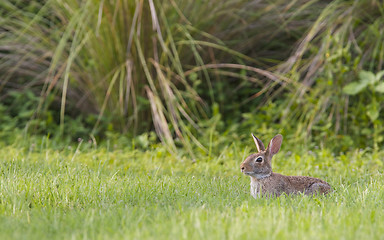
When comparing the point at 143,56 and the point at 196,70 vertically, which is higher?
the point at 143,56

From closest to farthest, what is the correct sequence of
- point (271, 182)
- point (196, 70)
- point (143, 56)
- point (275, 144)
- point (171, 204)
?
point (171, 204) → point (271, 182) → point (275, 144) → point (143, 56) → point (196, 70)

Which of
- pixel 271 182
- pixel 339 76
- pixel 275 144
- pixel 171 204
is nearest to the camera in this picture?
pixel 171 204

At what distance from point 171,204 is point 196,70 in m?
3.03

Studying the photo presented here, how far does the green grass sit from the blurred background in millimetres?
911

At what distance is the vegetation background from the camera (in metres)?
5.19

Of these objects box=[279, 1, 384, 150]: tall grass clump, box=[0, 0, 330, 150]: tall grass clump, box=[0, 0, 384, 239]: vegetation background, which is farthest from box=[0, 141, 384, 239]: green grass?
box=[0, 0, 330, 150]: tall grass clump

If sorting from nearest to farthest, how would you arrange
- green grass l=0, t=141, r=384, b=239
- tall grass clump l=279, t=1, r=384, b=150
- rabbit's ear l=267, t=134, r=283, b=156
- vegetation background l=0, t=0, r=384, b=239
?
green grass l=0, t=141, r=384, b=239 → rabbit's ear l=267, t=134, r=283, b=156 → vegetation background l=0, t=0, r=384, b=239 → tall grass clump l=279, t=1, r=384, b=150

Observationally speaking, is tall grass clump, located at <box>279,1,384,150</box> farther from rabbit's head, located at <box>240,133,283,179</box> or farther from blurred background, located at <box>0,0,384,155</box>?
rabbit's head, located at <box>240,133,283,179</box>

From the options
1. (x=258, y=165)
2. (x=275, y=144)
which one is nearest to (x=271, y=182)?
(x=258, y=165)

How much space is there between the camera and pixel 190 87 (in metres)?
5.96

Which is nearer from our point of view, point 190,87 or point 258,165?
point 258,165

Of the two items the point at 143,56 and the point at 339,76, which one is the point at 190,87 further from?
the point at 339,76

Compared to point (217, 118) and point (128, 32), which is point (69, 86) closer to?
point (128, 32)

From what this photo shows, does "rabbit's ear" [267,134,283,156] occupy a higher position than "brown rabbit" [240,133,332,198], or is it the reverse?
"rabbit's ear" [267,134,283,156]
